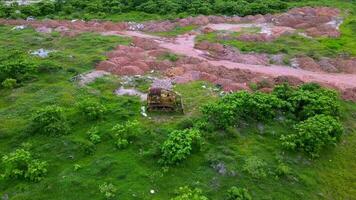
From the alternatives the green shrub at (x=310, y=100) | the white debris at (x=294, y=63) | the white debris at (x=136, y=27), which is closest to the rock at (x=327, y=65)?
the white debris at (x=294, y=63)

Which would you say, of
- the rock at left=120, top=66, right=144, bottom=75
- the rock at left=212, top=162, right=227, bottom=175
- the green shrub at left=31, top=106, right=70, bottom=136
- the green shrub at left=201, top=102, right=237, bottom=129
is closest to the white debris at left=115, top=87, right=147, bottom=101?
the rock at left=120, top=66, right=144, bottom=75

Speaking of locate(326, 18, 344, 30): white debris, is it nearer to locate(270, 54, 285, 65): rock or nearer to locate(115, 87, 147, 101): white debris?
locate(270, 54, 285, 65): rock

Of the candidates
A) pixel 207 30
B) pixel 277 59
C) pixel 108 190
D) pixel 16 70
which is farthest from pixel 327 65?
pixel 16 70

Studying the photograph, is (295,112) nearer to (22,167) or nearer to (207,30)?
(22,167)

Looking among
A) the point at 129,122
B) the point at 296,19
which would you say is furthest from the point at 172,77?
the point at 296,19

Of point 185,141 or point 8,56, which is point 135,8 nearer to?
point 8,56

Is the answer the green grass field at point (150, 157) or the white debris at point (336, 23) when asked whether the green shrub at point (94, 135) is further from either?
the white debris at point (336, 23)
